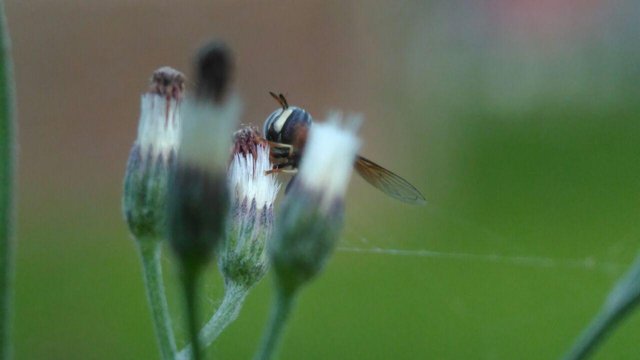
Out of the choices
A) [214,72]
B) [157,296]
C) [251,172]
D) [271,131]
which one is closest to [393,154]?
[271,131]

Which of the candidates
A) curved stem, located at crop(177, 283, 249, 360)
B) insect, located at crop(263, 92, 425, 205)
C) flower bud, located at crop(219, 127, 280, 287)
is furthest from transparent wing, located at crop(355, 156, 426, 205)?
curved stem, located at crop(177, 283, 249, 360)

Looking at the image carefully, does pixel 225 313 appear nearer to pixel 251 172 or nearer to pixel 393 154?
pixel 251 172

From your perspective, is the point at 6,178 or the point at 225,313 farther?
the point at 225,313

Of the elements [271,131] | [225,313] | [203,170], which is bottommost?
[225,313]

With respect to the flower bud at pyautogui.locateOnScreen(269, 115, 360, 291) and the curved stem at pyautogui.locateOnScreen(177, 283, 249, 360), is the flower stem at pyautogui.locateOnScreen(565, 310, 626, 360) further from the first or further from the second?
the curved stem at pyautogui.locateOnScreen(177, 283, 249, 360)

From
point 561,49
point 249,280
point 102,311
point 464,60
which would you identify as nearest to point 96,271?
point 102,311

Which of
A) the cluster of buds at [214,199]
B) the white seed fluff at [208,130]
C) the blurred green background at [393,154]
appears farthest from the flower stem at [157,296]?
the blurred green background at [393,154]

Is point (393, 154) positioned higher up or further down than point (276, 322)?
further down

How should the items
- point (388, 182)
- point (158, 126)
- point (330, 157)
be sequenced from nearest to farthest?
point (330, 157)
point (158, 126)
point (388, 182)
